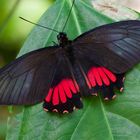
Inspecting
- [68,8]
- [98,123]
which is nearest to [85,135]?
[98,123]

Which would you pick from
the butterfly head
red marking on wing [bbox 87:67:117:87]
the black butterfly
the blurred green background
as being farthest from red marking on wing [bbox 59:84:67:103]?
the blurred green background

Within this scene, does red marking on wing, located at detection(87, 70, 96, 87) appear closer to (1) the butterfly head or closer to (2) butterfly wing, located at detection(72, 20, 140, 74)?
(2) butterfly wing, located at detection(72, 20, 140, 74)

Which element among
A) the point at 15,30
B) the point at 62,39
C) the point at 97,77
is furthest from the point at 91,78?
the point at 15,30

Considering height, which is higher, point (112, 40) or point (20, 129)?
point (112, 40)

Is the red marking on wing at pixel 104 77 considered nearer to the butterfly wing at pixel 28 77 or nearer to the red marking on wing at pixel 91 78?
the red marking on wing at pixel 91 78

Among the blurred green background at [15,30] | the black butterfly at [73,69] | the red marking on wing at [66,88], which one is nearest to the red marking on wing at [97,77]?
the black butterfly at [73,69]

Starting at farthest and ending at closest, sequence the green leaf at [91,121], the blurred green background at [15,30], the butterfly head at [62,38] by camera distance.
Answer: the blurred green background at [15,30] → the butterfly head at [62,38] → the green leaf at [91,121]

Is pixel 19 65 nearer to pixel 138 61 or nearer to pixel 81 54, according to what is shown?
pixel 81 54
